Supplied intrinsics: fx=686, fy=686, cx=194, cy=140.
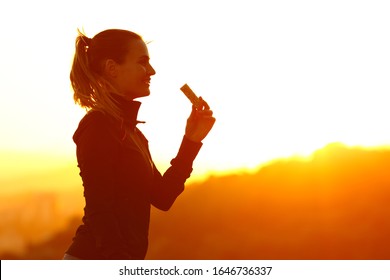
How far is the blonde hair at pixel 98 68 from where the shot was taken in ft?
14.8

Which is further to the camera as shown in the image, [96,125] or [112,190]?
[96,125]

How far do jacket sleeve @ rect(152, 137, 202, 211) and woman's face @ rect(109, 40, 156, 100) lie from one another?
484 millimetres

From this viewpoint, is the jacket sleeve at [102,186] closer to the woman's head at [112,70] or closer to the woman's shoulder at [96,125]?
the woman's shoulder at [96,125]

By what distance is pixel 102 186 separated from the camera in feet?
13.7

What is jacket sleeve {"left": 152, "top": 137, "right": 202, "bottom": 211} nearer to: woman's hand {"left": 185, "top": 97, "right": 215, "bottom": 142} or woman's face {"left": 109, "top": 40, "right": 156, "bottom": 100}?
woman's hand {"left": 185, "top": 97, "right": 215, "bottom": 142}

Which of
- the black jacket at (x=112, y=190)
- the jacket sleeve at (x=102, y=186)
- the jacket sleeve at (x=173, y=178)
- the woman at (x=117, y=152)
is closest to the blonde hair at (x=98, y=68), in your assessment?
the woman at (x=117, y=152)

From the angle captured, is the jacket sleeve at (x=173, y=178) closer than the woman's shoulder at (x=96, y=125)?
No

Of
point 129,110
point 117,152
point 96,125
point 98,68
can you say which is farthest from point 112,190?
point 98,68

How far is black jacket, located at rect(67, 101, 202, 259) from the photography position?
418 centimetres

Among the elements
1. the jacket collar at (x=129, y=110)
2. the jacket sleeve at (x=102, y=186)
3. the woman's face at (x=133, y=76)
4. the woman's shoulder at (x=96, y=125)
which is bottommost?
the jacket sleeve at (x=102, y=186)

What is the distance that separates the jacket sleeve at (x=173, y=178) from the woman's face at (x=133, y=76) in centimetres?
48

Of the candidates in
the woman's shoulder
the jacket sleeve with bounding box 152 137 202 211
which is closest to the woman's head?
the woman's shoulder

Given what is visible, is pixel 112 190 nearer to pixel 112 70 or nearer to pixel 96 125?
pixel 96 125

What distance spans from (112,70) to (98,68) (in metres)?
0.12
